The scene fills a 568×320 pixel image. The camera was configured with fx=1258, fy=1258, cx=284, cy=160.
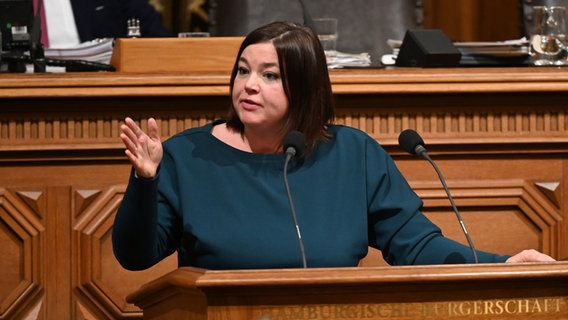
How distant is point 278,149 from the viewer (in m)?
2.54

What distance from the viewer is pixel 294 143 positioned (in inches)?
88.7

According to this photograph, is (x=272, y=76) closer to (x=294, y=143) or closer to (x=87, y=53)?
(x=294, y=143)

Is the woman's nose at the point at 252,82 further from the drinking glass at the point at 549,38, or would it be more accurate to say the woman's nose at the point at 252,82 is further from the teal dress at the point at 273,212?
the drinking glass at the point at 549,38

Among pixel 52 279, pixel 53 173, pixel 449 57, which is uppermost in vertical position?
pixel 449 57

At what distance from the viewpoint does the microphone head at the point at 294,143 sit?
225 cm

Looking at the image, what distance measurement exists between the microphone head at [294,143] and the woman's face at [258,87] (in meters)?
0.19

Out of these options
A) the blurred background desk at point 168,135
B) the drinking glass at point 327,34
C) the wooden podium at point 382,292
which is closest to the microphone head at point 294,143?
the wooden podium at point 382,292

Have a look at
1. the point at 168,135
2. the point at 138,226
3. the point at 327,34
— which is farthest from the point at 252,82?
the point at 327,34

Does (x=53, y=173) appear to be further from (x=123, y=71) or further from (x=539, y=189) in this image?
(x=539, y=189)

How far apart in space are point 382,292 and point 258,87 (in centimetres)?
69

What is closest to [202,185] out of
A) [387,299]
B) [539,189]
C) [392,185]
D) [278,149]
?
[278,149]

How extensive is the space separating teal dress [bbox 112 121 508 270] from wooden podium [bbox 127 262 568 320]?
0.41 m

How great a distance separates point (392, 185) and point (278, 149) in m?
0.24

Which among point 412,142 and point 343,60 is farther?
point 343,60
